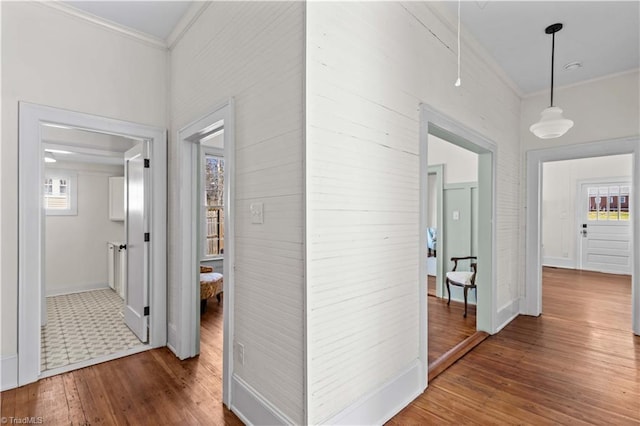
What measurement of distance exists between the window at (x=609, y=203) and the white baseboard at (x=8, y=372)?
391 inches

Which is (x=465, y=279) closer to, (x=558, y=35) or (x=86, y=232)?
(x=558, y=35)

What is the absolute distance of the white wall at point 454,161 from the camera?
4.61 metres

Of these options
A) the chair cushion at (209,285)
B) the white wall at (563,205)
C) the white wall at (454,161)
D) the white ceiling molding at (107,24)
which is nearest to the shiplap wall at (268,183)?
the white ceiling molding at (107,24)

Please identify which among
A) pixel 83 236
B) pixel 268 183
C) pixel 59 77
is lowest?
pixel 83 236

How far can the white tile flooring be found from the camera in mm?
2840

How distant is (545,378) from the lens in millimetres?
2512

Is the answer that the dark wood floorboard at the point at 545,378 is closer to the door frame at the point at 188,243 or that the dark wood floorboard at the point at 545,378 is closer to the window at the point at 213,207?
the door frame at the point at 188,243

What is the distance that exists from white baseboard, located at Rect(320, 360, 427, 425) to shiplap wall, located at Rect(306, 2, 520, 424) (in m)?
0.05

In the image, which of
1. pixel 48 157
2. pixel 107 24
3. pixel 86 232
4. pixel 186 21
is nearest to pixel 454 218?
pixel 186 21

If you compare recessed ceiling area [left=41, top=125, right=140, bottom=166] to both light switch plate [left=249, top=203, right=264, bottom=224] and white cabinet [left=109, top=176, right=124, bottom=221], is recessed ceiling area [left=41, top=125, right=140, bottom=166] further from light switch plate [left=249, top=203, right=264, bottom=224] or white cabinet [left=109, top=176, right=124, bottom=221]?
light switch plate [left=249, top=203, right=264, bottom=224]

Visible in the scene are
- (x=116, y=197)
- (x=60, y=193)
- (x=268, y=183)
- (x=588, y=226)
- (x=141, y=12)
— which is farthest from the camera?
(x=588, y=226)

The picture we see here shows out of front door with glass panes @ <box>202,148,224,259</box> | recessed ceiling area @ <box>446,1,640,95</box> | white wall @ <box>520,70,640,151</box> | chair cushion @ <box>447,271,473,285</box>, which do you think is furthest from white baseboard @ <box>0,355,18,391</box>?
white wall @ <box>520,70,640,151</box>

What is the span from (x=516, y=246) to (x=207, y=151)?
14.6 ft

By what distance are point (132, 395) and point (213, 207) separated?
10.3 feet
